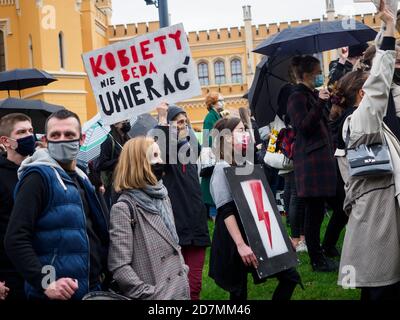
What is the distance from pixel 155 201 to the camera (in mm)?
4566

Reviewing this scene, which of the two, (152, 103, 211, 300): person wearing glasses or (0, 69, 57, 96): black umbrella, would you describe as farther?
(0, 69, 57, 96): black umbrella

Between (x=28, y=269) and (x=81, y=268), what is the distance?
29cm

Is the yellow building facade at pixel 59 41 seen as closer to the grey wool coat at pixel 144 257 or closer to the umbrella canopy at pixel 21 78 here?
the umbrella canopy at pixel 21 78

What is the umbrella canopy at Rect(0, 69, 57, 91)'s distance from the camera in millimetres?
11398

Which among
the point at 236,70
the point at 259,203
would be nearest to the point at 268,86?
the point at 259,203

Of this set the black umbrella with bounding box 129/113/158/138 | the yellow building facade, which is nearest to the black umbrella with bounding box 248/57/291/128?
the black umbrella with bounding box 129/113/158/138

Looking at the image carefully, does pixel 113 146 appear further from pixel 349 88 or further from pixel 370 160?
pixel 370 160

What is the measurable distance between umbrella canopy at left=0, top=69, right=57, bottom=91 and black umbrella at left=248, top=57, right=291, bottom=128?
436cm

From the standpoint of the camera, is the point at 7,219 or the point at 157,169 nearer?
the point at 157,169

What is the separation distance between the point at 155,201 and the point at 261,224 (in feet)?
2.88

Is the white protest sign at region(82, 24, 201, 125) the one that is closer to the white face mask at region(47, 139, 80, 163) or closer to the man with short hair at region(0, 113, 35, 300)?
the man with short hair at region(0, 113, 35, 300)

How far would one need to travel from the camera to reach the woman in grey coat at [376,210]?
4.50 metres

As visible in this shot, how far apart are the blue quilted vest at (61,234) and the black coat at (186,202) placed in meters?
1.96

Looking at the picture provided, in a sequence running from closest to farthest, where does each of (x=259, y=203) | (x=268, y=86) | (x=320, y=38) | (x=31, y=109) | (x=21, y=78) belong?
1. (x=259, y=203)
2. (x=320, y=38)
3. (x=268, y=86)
4. (x=31, y=109)
5. (x=21, y=78)
